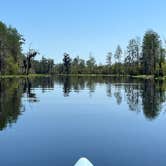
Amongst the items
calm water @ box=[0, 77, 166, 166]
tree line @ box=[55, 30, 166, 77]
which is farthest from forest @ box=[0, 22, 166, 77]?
calm water @ box=[0, 77, 166, 166]

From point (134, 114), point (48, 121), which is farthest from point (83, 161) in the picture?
point (134, 114)

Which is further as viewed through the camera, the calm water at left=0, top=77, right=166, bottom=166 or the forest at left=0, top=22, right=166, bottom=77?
the forest at left=0, top=22, right=166, bottom=77

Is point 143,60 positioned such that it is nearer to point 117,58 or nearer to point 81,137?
point 117,58

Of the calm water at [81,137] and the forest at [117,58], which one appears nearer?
the calm water at [81,137]

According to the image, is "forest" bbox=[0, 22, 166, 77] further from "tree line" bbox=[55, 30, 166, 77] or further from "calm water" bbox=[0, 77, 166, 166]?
"calm water" bbox=[0, 77, 166, 166]

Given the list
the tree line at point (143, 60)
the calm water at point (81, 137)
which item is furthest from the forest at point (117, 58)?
the calm water at point (81, 137)

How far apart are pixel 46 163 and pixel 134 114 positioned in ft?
46.2

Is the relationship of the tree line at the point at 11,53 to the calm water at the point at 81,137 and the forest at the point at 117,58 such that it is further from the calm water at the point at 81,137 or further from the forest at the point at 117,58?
the calm water at the point at 81,137

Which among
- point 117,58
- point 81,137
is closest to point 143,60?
point 117,58

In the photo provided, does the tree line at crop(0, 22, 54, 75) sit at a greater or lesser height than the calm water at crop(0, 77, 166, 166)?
greater

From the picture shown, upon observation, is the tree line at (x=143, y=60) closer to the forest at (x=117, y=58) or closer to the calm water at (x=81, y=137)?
the forest at (x=117, y=58)

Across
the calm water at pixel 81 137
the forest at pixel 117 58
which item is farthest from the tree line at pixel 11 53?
the calm water at pixel 81 137

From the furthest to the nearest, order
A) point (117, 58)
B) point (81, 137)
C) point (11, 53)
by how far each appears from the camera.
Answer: point (117, 58), point (11, 53), point (81, 137)

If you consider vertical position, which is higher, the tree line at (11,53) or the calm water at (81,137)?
the tree line at (11,53)
